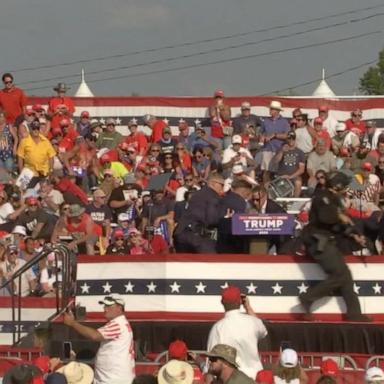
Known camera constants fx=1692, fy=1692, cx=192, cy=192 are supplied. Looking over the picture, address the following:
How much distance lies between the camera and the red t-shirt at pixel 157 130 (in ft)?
94.4

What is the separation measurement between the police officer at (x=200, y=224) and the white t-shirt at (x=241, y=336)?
15.4 ft

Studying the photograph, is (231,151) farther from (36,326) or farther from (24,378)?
(24,378)

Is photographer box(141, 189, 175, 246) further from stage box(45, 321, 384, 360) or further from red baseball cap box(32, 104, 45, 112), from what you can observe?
A: red baseball cap box(32, 104, 45, 112)

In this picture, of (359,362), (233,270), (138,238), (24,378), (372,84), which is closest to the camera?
(24,378)

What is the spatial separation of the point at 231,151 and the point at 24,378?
1398 centimetres

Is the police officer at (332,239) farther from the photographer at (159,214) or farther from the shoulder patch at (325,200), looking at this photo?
the photographer at (159,214)

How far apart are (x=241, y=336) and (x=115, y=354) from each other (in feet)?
3.83

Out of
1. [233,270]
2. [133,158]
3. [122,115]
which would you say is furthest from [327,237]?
[122,115]

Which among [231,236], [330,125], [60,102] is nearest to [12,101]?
[60,102]

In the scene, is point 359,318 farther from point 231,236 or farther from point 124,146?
point 124,146

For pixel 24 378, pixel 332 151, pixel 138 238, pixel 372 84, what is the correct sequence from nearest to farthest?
pixel 24 378, pixel 138 238, pixel 332 151, pixel 372 84

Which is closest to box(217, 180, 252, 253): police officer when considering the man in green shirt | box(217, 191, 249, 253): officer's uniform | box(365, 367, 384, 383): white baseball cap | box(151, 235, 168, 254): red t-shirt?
box(217, 191, 249, 253): officer's uniform

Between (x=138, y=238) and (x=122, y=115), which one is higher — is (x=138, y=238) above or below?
below

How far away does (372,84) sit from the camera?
81875 millimetres
